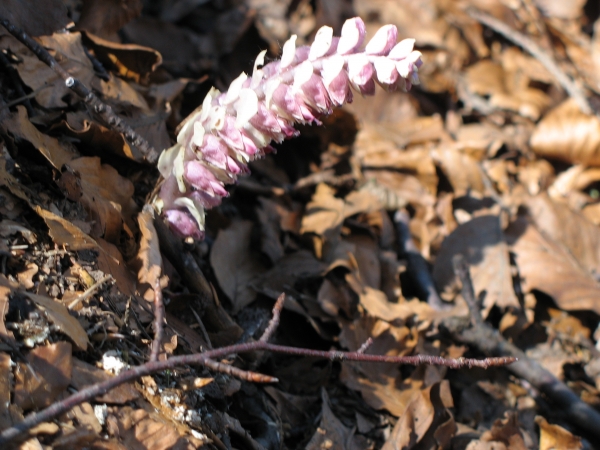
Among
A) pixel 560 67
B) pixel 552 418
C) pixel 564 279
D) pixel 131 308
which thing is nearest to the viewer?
pixel 131 308

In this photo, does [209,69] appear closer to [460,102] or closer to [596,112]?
[460,102]

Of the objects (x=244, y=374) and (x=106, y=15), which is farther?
(x=106, y=15)

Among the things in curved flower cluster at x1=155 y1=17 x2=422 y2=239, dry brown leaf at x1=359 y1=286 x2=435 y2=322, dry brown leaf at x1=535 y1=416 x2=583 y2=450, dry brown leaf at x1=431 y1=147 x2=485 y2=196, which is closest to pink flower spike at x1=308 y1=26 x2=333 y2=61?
curved flower cluster at x1=155 y1=17 x2=422 y2=239

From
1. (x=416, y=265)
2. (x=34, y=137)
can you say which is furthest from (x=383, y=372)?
(x=34, y=137)

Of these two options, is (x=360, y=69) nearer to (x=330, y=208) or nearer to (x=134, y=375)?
(x=134, y=375)

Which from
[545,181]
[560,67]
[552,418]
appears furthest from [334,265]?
[560,67]

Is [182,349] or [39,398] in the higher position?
[39,398]

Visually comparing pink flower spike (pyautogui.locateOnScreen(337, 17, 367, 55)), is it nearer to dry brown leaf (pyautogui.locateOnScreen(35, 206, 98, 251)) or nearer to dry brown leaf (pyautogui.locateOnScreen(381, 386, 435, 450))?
dry brown leaf (pyautogui.locateOnScreen(35, 206, 98, 251))
